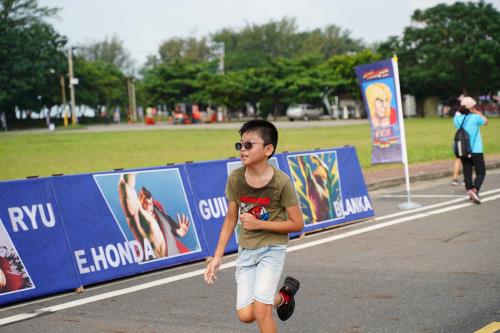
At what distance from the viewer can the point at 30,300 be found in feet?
22.6

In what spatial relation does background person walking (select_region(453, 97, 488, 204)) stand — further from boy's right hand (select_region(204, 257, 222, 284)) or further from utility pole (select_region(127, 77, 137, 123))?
utility pole (select_region(127, 77, 137, 123))

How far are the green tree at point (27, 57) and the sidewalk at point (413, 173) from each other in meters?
60.3

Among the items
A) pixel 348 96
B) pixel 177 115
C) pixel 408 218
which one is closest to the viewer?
pixel 408 218

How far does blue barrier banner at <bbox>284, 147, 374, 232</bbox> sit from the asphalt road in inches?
24.2

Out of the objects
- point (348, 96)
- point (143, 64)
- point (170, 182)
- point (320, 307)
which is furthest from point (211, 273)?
point (143, 64)

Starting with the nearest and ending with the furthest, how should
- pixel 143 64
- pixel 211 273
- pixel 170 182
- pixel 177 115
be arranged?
pixel 211 273 → pixel 170 182 → pixel 177 115 → pixel 143 64

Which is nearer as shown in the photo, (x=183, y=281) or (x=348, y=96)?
(x=183, y=281)

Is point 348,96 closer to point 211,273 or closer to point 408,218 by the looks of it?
point 408,218

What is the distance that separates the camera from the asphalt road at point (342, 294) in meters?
5.80

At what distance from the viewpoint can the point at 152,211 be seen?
27.1ft

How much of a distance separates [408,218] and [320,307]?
18.1 feet

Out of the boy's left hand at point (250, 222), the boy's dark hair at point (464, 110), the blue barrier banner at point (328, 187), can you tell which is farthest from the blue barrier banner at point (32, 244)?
the boy's dark hair at point (464, 110)

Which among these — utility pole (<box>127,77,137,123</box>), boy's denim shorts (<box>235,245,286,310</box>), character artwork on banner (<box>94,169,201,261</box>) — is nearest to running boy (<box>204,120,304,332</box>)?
boy's denim shorts (<box>235,245,286,310</box>)

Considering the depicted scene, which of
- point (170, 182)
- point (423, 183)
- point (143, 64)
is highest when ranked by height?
point (143, 64)
